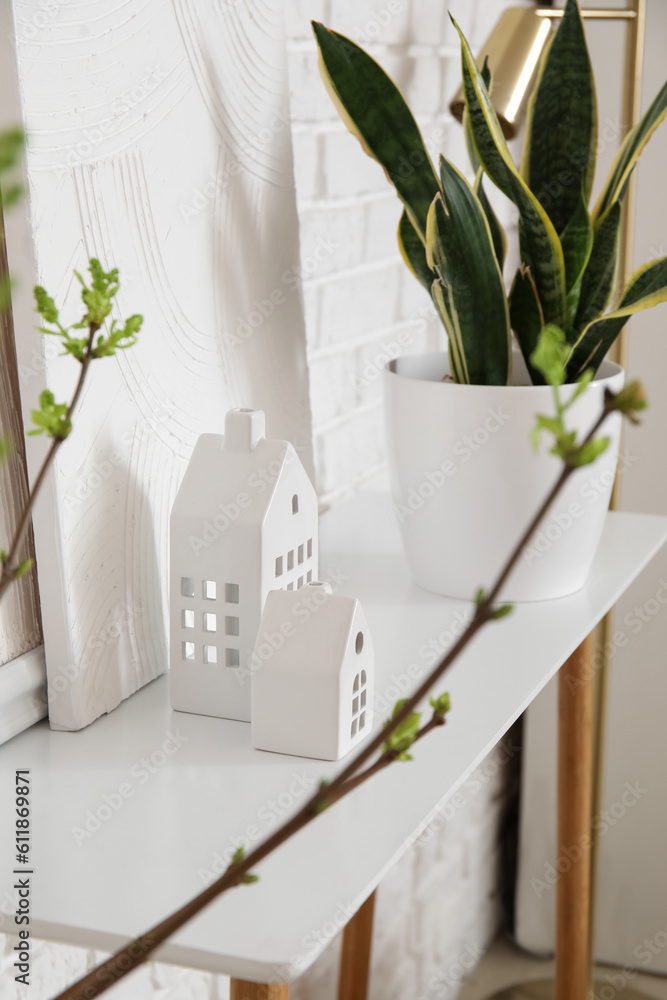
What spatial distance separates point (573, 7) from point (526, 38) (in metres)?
0.12

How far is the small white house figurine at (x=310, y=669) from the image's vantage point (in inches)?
23.4

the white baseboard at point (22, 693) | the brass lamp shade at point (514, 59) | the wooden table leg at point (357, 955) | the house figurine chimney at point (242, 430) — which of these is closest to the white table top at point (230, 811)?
the white baseboard at point (22, 693)

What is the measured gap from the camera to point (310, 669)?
0.60 meters

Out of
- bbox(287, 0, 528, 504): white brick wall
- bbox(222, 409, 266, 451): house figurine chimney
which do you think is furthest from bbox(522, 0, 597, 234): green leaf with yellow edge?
bbox(222, 409, 266, 451): house figurine chimney

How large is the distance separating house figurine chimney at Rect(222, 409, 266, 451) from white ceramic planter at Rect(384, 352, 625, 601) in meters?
0.19

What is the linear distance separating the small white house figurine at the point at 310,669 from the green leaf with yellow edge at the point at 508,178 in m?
0.35

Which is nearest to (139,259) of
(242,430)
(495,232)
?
(242,430)

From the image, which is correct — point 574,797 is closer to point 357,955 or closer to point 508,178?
point 357,955

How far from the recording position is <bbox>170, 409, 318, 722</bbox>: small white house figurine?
649 millimetres

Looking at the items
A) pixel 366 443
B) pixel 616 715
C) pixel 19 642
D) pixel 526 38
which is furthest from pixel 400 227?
pixel 616 715

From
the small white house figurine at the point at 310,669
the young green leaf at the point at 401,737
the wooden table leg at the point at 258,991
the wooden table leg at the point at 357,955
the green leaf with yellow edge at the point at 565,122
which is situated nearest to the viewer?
the young green leaf at the point at 401,737

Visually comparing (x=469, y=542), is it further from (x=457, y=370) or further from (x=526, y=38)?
(x=526, y=38)

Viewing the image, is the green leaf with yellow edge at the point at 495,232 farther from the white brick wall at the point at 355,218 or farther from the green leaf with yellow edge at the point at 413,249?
the white brick wall at the point at 355,218

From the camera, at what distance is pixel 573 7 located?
860mm
